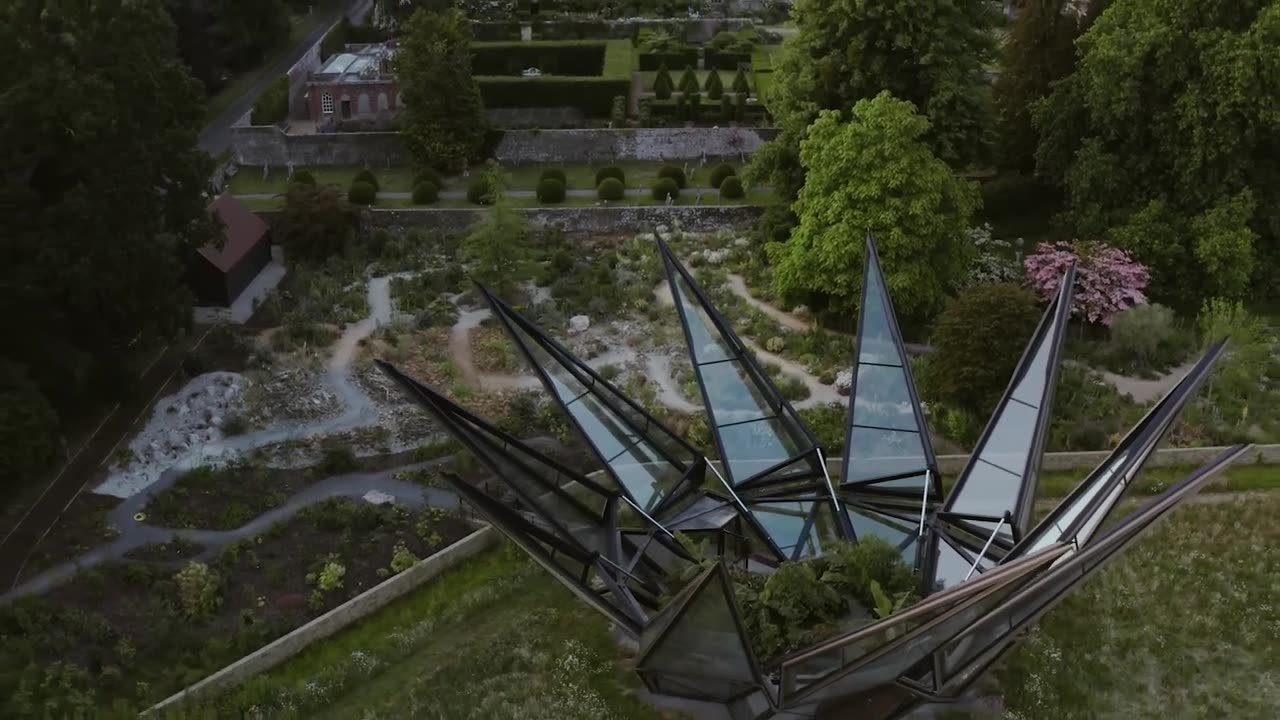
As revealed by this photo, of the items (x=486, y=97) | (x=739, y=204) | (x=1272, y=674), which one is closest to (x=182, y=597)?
(x=1272, y=674)

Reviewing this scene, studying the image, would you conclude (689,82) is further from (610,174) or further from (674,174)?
(610,174)

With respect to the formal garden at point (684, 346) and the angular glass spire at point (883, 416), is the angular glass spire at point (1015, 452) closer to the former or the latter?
the angular glass spire at point (883, 416)

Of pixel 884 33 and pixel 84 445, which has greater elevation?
pixel 884 33

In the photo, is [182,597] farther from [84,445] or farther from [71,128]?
[71,128]

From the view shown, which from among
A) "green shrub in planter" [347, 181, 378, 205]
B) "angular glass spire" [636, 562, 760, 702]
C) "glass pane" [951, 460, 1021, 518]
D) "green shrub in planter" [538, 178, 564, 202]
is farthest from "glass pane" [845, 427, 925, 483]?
"green shrub in planter" [347, 181, 378, 205]

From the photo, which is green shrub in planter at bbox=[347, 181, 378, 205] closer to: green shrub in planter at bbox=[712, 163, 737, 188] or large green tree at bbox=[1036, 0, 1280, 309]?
green shrub in planter at bbox=[712, 163, 737, 188]

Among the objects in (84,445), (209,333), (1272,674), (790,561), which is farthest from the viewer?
(209,333)

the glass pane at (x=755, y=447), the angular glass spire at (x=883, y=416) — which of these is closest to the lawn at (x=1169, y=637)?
the angular glass spire at (x=883, y=416)
